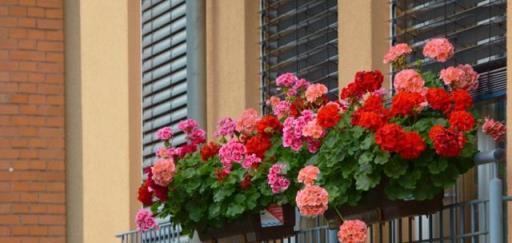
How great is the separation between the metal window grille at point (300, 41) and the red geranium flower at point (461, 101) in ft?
8.24

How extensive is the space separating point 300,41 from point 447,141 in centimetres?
325

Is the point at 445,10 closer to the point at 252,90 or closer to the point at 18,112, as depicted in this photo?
the point at 252,90

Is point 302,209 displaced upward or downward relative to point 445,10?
downward

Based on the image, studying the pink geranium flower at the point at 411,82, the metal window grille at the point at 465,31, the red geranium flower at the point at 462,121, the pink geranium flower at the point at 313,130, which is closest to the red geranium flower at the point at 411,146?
the red geranium flower at the point at 462,121

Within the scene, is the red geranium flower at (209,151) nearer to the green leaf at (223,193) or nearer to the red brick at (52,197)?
the green leaf at (223,193)

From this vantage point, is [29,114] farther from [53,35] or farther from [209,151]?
[209,151]

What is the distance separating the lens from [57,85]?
37.3 feet

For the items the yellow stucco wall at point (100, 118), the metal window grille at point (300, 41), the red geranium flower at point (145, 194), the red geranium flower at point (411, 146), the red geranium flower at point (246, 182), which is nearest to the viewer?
the red geranium flower at point (411, 146)

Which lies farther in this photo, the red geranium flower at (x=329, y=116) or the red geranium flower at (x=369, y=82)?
the red geranium flower at (x=369, y=82)

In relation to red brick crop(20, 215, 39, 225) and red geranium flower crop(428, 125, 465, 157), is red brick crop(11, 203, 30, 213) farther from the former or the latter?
red geranium flower crop(428, 125, 465, 157)

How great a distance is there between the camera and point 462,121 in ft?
19.0

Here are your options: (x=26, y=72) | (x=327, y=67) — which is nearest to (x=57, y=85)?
(x=26, y=72)

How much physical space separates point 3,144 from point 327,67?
3.54 m

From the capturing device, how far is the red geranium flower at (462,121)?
5.79m
